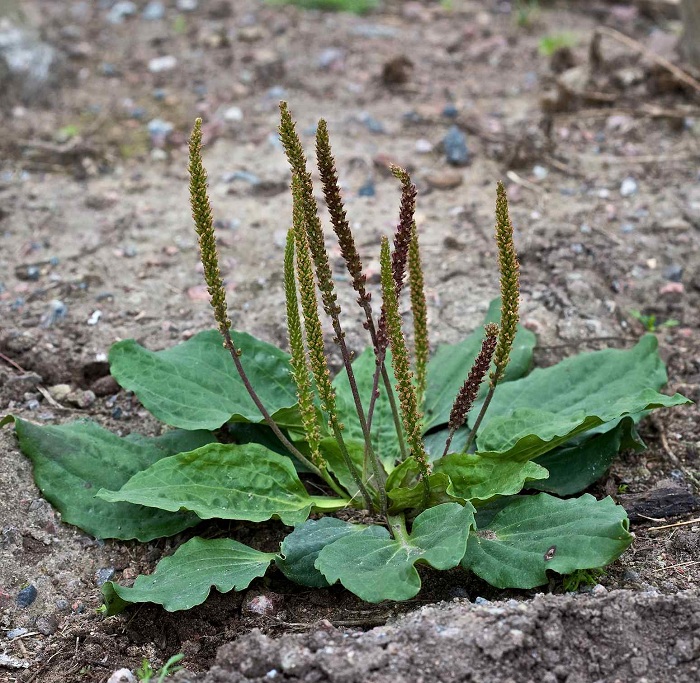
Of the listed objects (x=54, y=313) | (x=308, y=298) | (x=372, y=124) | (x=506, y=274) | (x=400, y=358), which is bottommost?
(x=54, y=313)

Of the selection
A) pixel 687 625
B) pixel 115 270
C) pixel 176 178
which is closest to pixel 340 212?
pixel 687 625

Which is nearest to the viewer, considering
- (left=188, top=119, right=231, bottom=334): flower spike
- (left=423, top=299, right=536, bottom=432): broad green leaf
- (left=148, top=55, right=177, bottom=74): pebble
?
(left=188, top=119, right=231, bottom=334): flower spike

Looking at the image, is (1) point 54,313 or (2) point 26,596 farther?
(1) point 54,313

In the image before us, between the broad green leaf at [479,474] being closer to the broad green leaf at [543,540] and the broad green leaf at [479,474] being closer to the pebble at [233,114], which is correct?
the broad green leaf at [543,540]

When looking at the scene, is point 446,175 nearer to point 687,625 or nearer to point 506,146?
point 506,146

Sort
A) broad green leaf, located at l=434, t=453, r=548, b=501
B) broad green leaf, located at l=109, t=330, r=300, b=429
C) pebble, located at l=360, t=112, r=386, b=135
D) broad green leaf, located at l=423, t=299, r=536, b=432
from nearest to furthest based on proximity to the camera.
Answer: broad green leaf, located at l=434, t=453, r=548, b=501
broad green leaf, located at l=109, t=330, r=300, b=429
broad green leaf, located at l=423, t=299, r=536, b=432
pebble, located at l=360, t=112, r=386, b=135

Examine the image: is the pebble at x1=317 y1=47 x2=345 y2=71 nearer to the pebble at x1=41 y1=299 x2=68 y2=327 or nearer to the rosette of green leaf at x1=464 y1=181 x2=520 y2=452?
the pebble at x1=41 y1=299 x2=68 y2=327

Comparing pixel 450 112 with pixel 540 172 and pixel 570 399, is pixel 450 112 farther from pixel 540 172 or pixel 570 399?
pixel 570 399

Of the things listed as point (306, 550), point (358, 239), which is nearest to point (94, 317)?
point (358, 239)

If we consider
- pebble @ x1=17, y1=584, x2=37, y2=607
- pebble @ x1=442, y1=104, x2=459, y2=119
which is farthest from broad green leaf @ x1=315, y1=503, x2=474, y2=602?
pebble @ x1=442, y1=104, x2=459, y2=119
